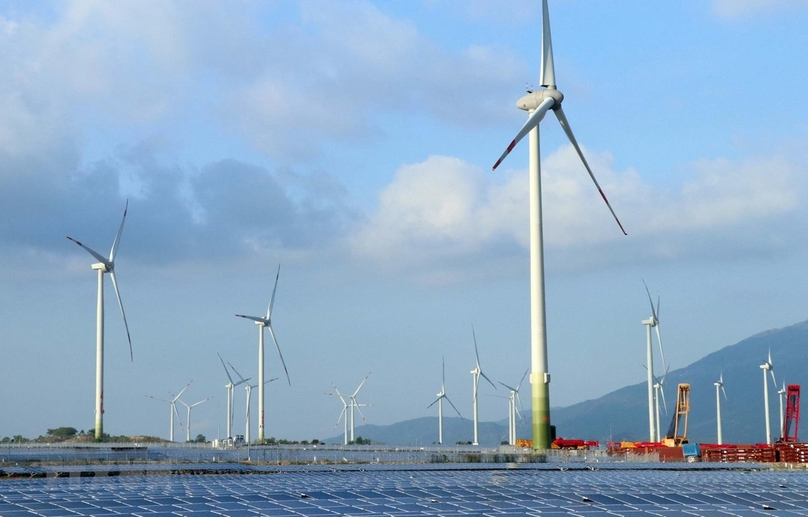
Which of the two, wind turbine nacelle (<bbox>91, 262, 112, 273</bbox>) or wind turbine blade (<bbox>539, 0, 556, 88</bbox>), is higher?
wind turbine blade (<bbox>539, 0, 556, 88</bbox>)

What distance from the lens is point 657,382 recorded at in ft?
611

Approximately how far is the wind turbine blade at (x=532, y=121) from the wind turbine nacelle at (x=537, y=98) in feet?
2.76

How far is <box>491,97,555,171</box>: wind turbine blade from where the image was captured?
326ft

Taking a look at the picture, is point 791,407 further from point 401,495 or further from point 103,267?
point 401,495

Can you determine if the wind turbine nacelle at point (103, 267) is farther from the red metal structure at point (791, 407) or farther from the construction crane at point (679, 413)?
the red metal structure at point (791, 407)

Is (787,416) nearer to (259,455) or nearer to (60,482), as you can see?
(259,455)

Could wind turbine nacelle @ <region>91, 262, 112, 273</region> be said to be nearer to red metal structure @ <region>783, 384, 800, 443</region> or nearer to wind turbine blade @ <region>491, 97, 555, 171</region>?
wind turbine blade @ <region>491, 97, 555, 171</region>

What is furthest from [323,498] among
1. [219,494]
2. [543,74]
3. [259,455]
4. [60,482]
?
[543,74]

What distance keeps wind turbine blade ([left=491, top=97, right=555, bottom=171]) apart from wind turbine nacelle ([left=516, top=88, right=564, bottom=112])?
0.84m

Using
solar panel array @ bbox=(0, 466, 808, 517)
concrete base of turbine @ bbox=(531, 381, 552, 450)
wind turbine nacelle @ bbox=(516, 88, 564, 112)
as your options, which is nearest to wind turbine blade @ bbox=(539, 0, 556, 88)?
wind turbine nacelle @ bbox=(516, 88, 564, 112)

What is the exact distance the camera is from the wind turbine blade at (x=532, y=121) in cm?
9932

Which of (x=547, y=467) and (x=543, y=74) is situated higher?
(x=543, y=74)

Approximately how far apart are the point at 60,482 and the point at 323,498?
20.5 metres

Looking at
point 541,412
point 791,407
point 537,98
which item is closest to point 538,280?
point 541,412
